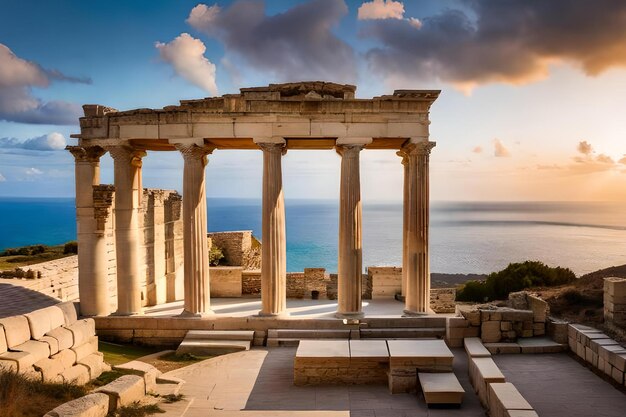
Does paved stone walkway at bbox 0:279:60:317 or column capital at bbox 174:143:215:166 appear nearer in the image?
paved stone walkway at bbox 0:279:60:317

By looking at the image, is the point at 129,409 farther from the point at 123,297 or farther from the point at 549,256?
the point at 549,256

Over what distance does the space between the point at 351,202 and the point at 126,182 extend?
778 centimetres

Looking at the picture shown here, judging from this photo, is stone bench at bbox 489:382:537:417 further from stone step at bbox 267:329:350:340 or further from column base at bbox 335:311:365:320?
column base at bbox 335:311:365:320

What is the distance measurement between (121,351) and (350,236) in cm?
805

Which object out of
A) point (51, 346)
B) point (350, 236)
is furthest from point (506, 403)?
point (51, 346)

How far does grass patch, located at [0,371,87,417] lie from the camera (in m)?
6.70

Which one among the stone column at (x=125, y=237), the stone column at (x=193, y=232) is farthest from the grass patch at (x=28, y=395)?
the stone column at (x=125, y=237)

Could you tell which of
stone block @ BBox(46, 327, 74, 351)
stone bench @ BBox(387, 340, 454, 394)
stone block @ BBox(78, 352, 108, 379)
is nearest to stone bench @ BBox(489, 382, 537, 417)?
stone bench @ BBox(387, 340, 454, 394)

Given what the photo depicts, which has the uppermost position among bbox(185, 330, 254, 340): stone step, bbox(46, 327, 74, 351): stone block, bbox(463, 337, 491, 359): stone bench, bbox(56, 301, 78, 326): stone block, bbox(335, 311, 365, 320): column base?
bbox(56, 301, 78, 326): stone block

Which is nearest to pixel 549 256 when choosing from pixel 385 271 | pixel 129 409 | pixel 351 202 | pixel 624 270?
pixel 624 270

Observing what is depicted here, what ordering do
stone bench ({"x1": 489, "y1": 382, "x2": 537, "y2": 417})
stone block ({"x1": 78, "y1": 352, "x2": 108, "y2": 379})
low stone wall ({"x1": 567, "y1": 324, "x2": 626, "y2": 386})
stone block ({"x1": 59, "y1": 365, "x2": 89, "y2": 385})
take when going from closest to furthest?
1. stone bench ({"x1": 489, "y1": 382, "x2": 537, "y2": 417})
2. stone block ({"x1": 59, "y1": 365, "x2": 89, "y2": 385})
3. stone block ({"x1": 78, "y1": 352, "x2": 108, "y2": 379})
4. low stone wall ({"x1": 567, "y1": 324, "x2": 626, "y2": 386})

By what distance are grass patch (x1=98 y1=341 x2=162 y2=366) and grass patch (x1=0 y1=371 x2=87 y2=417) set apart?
4406 millimetres

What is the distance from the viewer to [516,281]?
962 inches

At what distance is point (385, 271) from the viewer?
65.0 ft
